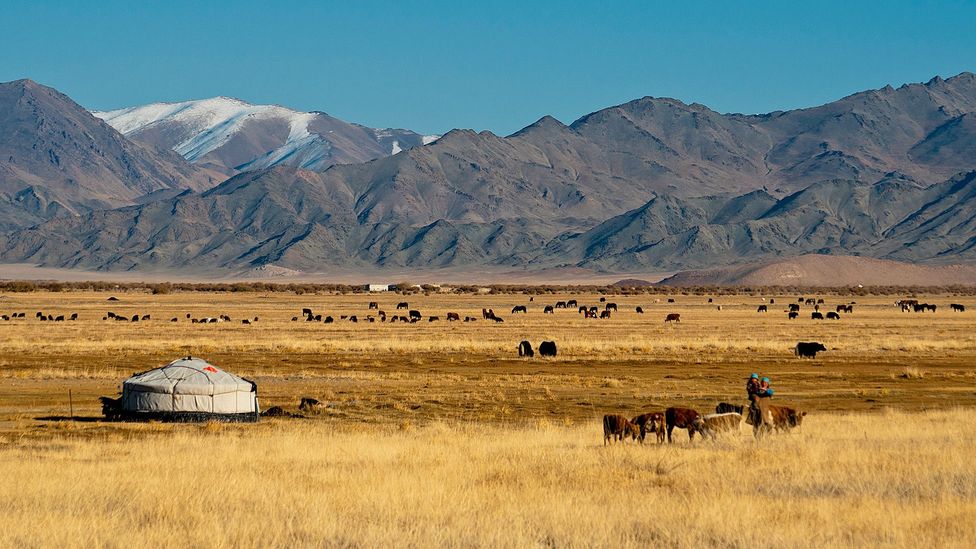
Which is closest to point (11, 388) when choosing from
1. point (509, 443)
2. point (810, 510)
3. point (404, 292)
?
point (509, 443)

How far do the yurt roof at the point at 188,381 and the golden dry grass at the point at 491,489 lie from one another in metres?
2.61

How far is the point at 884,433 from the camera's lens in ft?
73.2

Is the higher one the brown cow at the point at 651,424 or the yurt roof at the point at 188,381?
the yurt roof at the point at 188,381

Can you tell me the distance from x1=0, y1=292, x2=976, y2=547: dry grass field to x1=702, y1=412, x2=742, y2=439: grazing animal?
0.38m

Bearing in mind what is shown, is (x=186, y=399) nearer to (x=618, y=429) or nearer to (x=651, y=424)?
(x=618, y=429)

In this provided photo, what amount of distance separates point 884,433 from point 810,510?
26.0 feet

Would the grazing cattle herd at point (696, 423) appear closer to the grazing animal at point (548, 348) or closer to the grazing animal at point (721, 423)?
the grazing animal at point (721, 423)

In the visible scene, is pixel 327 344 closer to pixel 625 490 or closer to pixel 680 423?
pixel 680 423

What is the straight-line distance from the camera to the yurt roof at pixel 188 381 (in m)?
26.2

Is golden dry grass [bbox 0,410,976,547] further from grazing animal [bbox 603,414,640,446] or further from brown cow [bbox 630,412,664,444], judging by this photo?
brown cow [bbox 630,412,664,444]

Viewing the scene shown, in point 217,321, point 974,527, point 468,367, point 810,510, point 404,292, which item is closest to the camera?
point 974,527

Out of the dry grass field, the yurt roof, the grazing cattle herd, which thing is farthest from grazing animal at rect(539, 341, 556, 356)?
the grazing cattle herd

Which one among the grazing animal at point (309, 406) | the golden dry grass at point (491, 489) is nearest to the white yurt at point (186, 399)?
the grazing animal at point (309, 406)

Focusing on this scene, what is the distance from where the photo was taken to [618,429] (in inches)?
849
